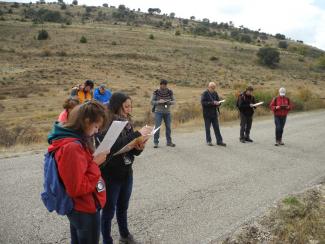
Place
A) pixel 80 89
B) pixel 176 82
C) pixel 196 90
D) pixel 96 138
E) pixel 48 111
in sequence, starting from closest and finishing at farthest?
pixel 96 138, pixel 80 89, pixel 48 111, pixel 196 90, pixel 176 82

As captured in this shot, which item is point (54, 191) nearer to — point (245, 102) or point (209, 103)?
point (209, 103)

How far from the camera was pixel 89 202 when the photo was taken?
3328 millimetres

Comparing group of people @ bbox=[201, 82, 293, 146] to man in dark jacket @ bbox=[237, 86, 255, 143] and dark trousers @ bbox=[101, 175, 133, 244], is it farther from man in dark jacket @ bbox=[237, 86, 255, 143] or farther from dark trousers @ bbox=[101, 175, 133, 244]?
dark trousers @ bbox=[101, 175, 133, 244]

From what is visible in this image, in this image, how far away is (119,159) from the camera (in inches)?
169

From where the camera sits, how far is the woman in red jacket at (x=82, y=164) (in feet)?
10.3

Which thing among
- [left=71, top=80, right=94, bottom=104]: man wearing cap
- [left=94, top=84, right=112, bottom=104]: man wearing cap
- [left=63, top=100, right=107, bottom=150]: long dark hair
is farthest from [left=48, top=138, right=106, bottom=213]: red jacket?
[left=94, top=84, right=112, bottom=104]: man wearing cap

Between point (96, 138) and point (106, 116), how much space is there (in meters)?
0.98

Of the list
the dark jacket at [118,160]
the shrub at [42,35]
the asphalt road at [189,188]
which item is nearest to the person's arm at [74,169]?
the dark jacket at [118,160]

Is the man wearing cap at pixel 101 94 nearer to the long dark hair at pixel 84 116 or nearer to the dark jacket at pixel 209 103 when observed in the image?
the dark jacket at pixel 209 103

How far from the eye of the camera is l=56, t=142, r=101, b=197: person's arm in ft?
10.2

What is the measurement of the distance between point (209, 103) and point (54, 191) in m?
8.07

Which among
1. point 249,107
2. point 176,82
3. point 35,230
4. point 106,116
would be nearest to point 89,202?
point 106,116

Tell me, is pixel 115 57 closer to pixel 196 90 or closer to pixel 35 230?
pixel 196 90

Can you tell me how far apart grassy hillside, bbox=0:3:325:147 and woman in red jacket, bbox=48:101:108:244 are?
31.1 ft
